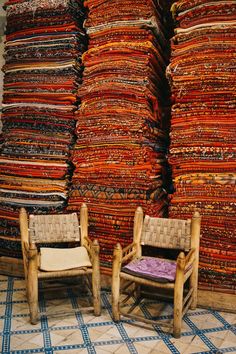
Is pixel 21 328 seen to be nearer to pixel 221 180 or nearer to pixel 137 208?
pixel 137 208

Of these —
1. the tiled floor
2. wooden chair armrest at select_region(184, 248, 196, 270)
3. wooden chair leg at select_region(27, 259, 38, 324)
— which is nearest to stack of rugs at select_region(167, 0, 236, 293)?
wooden chair armrest at select_region(184, 248, 196, 270)

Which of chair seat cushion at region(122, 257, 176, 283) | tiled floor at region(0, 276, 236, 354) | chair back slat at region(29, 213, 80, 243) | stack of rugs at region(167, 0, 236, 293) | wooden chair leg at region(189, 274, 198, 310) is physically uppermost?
stack of rugs at region(167, 0, 236, 293)

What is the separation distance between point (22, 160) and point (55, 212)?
0.64 m

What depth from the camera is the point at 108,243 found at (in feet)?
11.0

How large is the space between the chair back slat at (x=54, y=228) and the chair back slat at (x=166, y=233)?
2.19 ft

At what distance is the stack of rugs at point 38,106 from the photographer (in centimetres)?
353

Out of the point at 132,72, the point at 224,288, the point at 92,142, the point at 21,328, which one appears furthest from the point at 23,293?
the point at 132,72

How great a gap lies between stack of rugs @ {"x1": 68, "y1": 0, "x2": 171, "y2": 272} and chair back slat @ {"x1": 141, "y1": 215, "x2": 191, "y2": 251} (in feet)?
0.60

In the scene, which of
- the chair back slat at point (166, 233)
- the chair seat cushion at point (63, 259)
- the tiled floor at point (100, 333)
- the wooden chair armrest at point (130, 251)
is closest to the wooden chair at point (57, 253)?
the chair seat cushion at point (63, 259)

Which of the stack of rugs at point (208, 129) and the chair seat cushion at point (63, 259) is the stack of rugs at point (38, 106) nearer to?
the chair seat cushion at point (63, 259)

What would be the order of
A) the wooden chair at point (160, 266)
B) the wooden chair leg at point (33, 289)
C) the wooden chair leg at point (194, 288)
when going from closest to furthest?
the wooden chair at point (160, 266), the wooden chair leg at point (33, 289), the wooden chair leg at point (194, 288)

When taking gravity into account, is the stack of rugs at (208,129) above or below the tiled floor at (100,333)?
above

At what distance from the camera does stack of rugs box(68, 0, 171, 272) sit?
325 cm

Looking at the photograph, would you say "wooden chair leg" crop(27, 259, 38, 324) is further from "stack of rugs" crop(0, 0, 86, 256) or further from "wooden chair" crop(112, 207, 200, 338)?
"stack of rugs" crop(0, 0, 86, 256)
